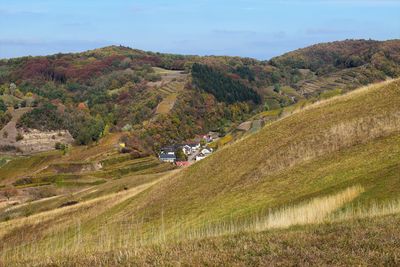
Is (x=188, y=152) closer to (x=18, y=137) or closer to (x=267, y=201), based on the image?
(x=18, y=137)

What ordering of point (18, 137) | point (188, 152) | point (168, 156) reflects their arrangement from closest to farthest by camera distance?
point (168, 156)
point (188, 152)
point (18, 137)

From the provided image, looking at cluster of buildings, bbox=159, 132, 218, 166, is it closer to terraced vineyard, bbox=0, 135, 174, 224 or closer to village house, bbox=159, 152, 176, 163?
village house, bbox=159, 152, 176, 163

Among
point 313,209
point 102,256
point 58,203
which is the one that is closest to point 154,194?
point 313,209

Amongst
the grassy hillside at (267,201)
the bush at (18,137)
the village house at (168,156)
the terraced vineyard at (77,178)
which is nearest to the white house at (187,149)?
the village house at (168,156)

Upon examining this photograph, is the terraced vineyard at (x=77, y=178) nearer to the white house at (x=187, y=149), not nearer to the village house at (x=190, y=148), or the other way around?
the white house at (x=187, y=149)

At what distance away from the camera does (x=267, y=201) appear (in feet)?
69.9

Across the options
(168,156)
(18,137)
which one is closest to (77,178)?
(168,156)

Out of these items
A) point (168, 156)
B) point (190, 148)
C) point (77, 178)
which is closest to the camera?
point (77, 178)

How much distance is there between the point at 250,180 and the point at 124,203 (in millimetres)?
10051

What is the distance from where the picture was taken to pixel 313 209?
16.3 m

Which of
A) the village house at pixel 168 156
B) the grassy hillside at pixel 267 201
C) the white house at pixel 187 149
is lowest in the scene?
the village house at pixel 168 156

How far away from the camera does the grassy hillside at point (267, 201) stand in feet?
39.3

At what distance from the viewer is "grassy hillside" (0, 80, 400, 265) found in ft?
39.3

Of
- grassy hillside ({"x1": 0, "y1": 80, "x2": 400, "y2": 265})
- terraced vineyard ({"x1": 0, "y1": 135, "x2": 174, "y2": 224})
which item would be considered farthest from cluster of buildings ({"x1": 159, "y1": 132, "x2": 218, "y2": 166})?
grassy hillside ({"x1": 0, "y1": 80, "x2": 400, "y2": 265})
